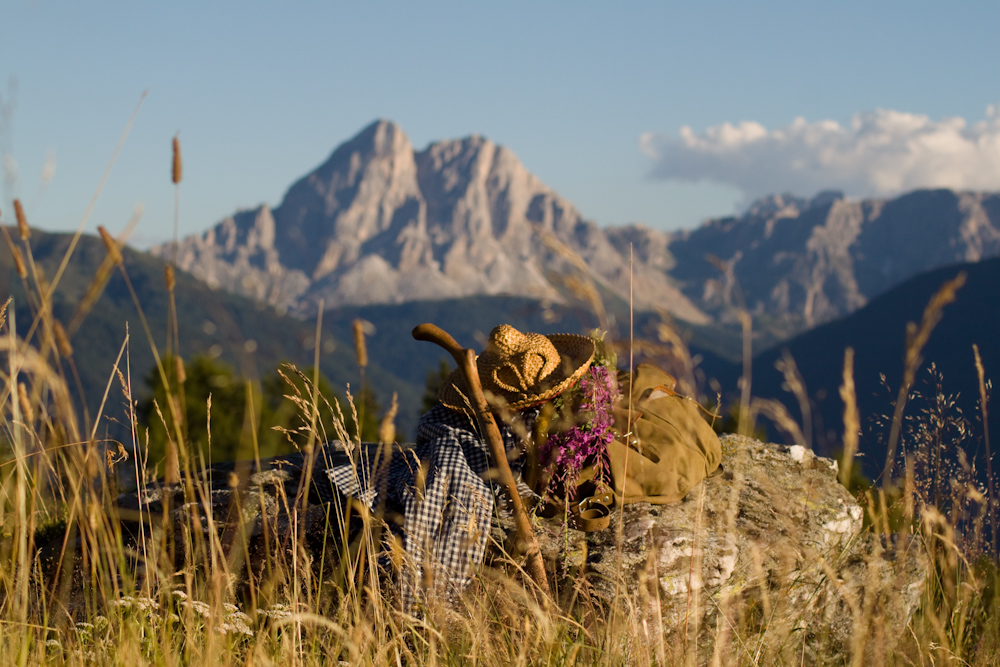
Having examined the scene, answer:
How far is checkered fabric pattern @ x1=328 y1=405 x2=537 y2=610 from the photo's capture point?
11.9 feet

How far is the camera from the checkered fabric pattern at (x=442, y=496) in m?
3.63

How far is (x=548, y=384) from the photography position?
4.36 metres

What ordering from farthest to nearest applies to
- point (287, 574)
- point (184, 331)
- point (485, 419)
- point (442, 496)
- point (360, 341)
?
point (184, 331) → point (442, 496) → point (287, 574) → point (485, 419) → point (360, 341)

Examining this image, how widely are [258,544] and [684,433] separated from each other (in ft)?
8.94

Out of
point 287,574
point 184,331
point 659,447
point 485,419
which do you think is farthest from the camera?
point 184,331

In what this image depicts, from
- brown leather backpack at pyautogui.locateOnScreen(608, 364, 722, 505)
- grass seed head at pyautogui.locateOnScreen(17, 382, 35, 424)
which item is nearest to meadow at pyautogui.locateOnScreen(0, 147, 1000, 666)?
grass seed head at pyautogui.locateOnScreen(17, 382, 35, 424)

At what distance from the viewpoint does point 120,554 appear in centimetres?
248

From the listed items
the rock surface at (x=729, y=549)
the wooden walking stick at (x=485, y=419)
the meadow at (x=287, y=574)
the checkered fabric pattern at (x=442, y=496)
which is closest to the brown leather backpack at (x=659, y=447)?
the rock surface at (x=729, y=549)

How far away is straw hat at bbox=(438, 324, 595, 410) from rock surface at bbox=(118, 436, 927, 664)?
0.80 m

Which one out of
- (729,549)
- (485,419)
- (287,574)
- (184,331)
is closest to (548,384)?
(729,549)

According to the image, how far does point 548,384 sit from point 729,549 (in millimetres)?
1382

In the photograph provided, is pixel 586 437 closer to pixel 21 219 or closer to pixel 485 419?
pixel 485 419

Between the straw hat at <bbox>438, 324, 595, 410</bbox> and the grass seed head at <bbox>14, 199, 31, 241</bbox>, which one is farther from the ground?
the grass seed head at <bbox>14, 199, 31, 241</bbox>

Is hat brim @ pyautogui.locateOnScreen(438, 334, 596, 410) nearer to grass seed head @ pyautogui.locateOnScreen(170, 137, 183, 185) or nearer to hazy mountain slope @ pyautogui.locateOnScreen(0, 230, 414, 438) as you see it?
hazy mountain slope @ pyautogui.locateOnScreen(0, 230, 414, 438)
